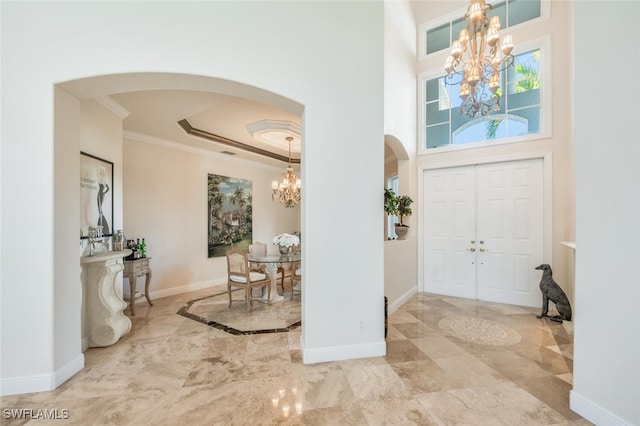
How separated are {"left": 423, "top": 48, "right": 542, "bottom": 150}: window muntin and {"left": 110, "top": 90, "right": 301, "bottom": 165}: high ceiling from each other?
2.64 metres

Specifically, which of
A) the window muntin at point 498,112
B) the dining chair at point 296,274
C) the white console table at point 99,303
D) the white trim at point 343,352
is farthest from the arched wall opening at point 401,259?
the white console table at point 99,303

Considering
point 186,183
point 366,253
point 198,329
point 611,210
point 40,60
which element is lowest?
point 198,329

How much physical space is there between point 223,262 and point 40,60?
4558 mm

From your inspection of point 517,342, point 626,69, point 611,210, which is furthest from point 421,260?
point 626,69

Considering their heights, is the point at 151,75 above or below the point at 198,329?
above

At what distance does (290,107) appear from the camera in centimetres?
279

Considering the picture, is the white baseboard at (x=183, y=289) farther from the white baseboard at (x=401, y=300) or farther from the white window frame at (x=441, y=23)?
the white window frame at (x=441, y=23)

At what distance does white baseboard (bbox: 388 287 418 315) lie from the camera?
13.4 feet

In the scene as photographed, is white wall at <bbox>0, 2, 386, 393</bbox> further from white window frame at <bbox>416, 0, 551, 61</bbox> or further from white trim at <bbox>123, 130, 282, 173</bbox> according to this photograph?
white window frame at <bbox>416, 0, 551, 61</bbox>

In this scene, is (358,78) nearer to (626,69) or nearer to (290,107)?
(290,107)

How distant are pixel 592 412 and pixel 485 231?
3190 mm

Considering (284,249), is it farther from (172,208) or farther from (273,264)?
(172,208)

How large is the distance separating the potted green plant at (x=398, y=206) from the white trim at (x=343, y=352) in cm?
165

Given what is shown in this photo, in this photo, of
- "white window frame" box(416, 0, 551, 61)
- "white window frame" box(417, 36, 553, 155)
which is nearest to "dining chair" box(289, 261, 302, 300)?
"white window frame" box(417, 36, 553, 155)
